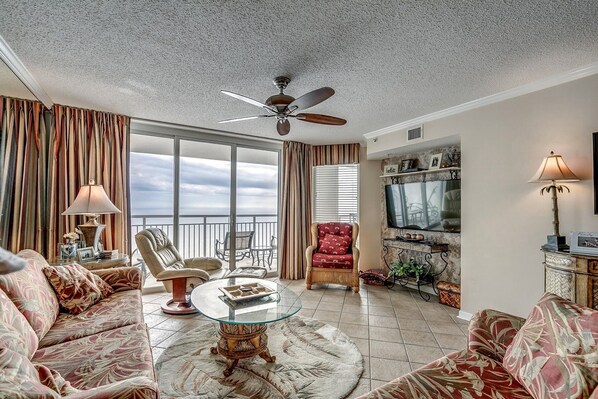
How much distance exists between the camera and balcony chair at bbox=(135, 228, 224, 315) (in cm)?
303

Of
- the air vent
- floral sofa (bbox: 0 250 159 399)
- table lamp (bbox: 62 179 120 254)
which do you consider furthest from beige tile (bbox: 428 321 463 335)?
table lamp (bbox: 62 179 120 254)

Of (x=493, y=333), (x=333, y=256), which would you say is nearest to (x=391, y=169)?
(x=333, y=256)

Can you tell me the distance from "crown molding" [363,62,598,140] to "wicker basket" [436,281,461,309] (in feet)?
6.93

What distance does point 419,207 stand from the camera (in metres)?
4.13

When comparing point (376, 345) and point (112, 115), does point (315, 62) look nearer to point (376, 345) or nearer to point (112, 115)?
point (376, 345)

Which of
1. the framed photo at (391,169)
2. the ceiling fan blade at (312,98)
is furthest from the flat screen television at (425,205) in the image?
the ceiling fan blade at (312,98)

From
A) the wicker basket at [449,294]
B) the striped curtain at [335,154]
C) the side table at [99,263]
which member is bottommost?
the wicker basket at [449,294]

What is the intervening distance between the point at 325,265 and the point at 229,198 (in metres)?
1.89

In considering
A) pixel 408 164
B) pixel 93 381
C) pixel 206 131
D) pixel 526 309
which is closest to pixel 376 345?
pixel 526 309

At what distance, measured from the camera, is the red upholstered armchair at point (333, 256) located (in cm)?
413

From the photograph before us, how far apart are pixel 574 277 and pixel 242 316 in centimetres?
248

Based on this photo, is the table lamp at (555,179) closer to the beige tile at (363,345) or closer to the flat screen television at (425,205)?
the flat screen television at (425,205)

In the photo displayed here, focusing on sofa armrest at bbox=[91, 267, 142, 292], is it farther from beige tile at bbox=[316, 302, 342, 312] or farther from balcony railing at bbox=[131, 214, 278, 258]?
balcony railing at bbox=[131, 214, 278, 258]

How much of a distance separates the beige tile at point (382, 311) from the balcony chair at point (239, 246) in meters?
2.35
